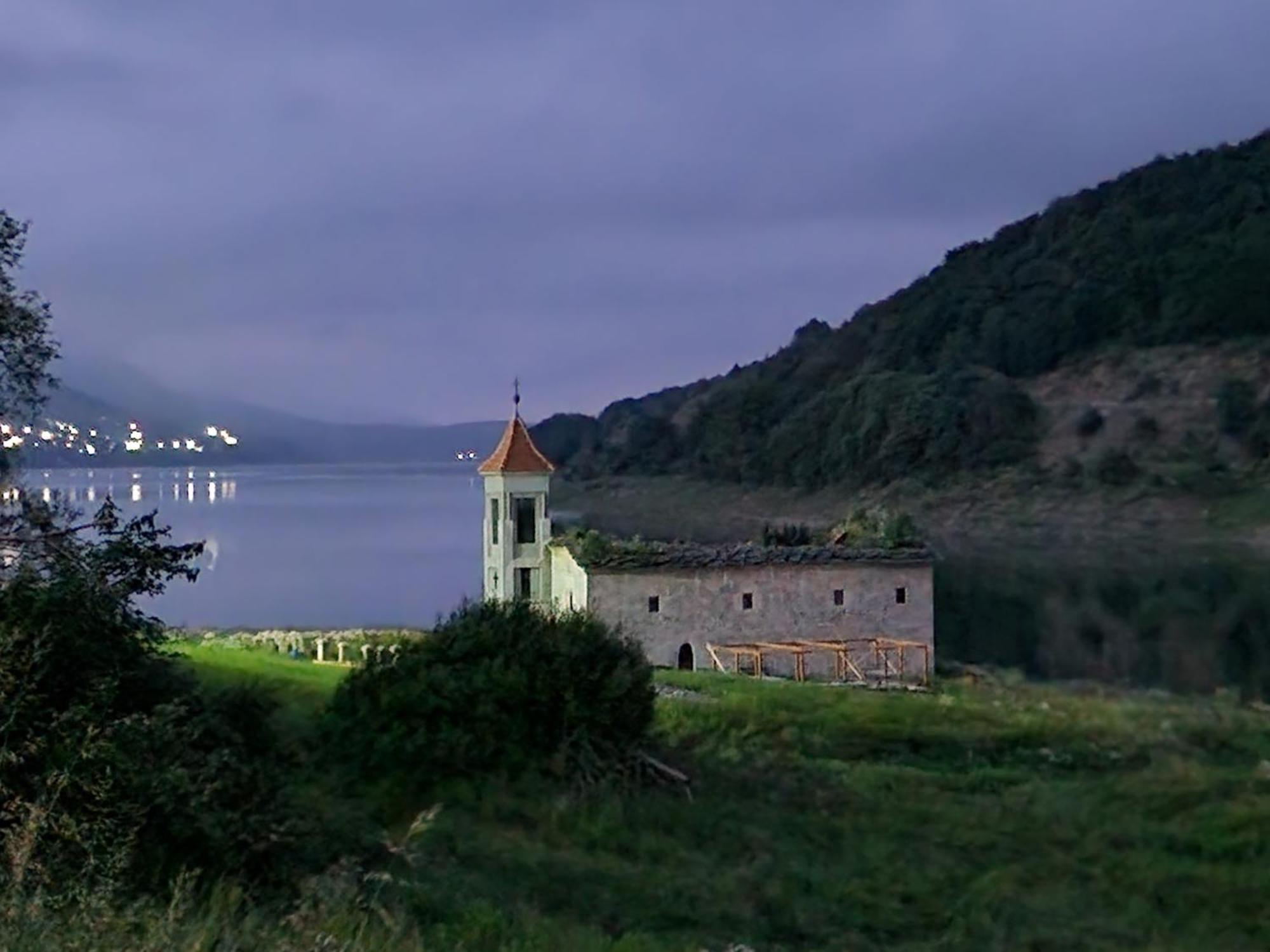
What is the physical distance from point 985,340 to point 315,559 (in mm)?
66347

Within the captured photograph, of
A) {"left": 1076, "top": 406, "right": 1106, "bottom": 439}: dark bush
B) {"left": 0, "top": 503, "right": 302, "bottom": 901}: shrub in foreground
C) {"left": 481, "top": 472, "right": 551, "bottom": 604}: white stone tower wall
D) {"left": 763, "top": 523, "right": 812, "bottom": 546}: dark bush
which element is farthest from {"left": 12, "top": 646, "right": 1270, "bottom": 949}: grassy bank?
{"left": 1076, "top": 406, "right": 1106, "bottom": 439}: dark bush

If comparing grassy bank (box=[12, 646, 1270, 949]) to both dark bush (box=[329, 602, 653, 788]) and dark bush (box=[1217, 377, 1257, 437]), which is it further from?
dark bush (box=[1217, 377, 1257, 437])

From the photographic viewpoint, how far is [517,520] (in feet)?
92.8

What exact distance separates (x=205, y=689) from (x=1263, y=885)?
9504mm

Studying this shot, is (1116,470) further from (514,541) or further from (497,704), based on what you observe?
(497,704)

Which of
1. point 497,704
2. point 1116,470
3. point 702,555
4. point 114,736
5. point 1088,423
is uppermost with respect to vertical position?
point 1088,423

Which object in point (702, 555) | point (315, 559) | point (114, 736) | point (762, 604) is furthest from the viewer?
point (315, 559)

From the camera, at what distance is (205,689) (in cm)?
1124

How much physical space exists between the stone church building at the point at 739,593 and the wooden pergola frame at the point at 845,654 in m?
0.12

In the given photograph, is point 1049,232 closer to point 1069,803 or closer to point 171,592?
point 171,592

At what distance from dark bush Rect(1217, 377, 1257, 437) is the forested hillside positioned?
135 inches

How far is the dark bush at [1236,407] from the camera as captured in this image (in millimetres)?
78125

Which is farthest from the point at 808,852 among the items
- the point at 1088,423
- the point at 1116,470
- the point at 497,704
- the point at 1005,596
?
the point at 1088,423

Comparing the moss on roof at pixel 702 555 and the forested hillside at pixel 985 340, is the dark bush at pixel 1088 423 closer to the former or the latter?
the forested hillside at pixel 985 340
